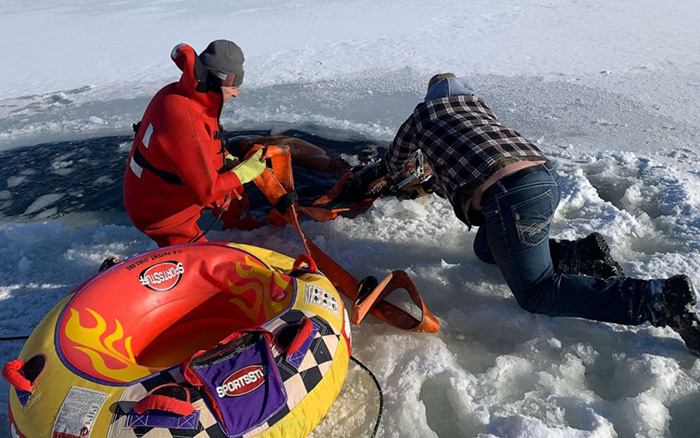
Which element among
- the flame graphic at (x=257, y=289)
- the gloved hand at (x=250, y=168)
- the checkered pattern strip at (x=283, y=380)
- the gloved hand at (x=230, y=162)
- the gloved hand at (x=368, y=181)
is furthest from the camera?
the gloved hand at (x=368, y=181)

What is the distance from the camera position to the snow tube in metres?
1.95

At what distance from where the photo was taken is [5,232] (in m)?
4.19

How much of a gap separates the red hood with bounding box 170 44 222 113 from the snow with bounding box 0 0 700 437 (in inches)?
46.2

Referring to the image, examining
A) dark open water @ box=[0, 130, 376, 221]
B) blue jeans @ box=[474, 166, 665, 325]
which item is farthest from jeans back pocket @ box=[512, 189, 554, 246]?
dark open water @ box=[0, 130, 376, 221]

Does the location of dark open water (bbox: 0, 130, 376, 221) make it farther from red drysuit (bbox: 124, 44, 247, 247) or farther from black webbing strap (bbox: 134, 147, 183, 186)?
black webbing strap (bbox: 134, 147, 183, 186)

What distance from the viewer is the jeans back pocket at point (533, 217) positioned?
2.44 m

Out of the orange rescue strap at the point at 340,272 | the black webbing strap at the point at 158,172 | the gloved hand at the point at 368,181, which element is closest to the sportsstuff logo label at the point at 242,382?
the orange rescue strap at the point at 340,272

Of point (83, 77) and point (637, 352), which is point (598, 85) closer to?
point (637, 352)

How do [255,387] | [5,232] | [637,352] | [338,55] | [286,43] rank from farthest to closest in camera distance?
[286,43]
[338,55]
[5,232]
[637,352]
[255,387]

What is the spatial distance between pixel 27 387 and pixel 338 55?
7.21 metres

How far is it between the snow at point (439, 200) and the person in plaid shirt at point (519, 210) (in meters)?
0.23

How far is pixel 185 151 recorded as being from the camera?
2.94m

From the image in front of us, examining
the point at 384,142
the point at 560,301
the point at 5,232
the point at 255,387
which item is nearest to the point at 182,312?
the point at 255,387

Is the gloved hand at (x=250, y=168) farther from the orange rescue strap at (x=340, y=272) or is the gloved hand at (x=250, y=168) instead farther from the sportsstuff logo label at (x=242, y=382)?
the sportsstuff logo label at (x=242, y=382)
